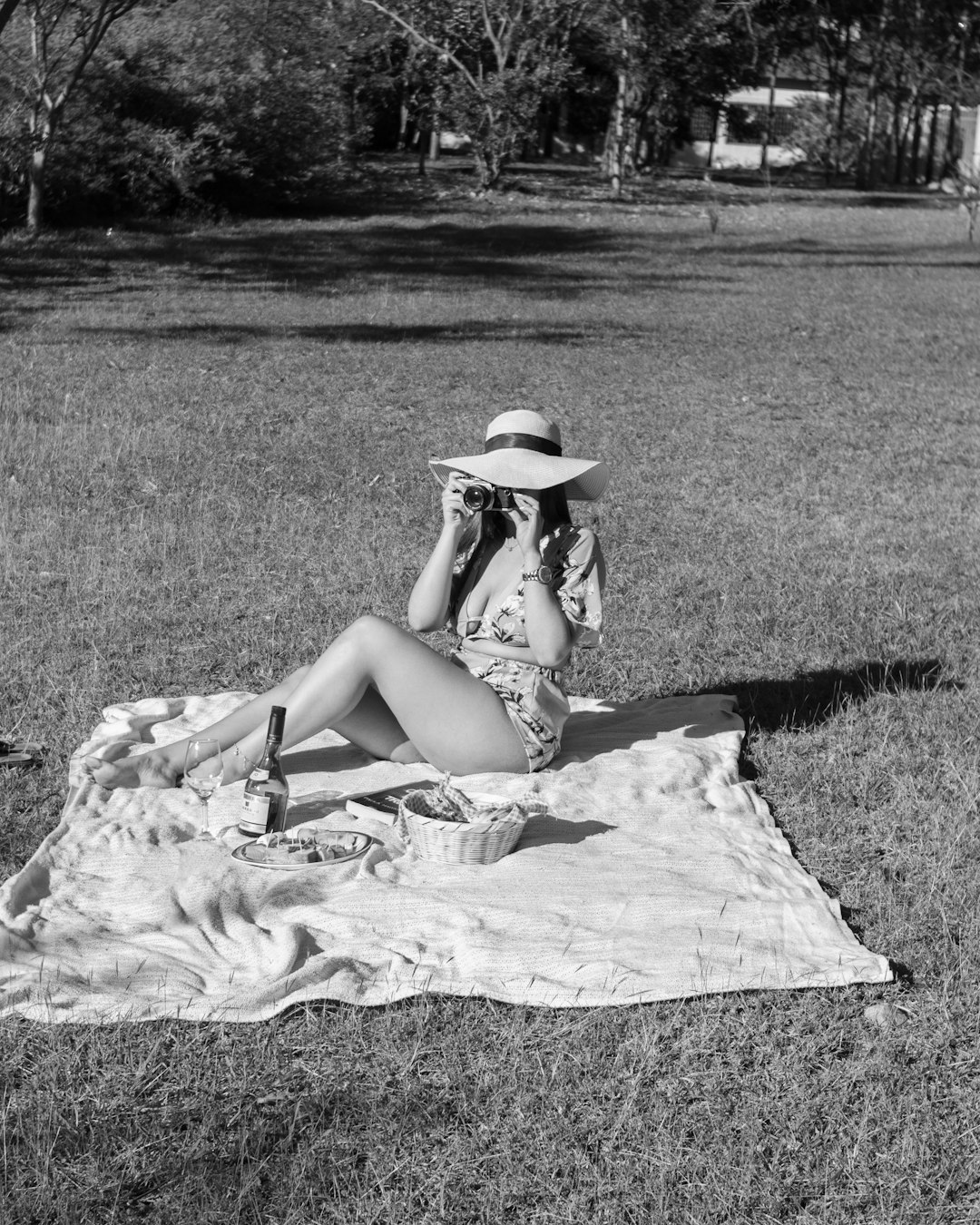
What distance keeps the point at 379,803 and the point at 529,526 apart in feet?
3.42

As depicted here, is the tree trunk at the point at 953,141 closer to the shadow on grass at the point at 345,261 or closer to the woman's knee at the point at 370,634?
the shadow on grass at the point at 345,261

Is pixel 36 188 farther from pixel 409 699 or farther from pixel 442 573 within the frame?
pixel 409 699

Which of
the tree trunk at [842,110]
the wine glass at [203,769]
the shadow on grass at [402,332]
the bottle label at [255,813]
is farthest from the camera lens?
the tree trunk at [842,110]

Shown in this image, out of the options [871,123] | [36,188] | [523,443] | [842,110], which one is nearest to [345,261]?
[36,188]

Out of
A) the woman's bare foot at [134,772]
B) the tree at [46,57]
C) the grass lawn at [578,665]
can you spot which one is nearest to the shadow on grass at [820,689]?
the grass lawn at [578,665]

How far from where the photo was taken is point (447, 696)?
4641 millimetres

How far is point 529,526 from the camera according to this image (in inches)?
187

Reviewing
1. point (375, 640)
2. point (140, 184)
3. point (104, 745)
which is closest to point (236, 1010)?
point (375, 640)

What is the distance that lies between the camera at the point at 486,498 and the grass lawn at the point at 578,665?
138 centimetres

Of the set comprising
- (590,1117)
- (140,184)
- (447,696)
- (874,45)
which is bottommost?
(590,1117)

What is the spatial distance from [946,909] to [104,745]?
2.89 m

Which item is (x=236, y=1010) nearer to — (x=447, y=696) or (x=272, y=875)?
(x=272, y=875)

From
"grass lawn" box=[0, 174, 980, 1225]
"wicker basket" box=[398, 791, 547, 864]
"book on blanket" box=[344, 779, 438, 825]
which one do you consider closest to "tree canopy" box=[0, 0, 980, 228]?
"grass lawn" box=[0, 174, 980, 1225]

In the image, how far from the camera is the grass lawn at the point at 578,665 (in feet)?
9.62
